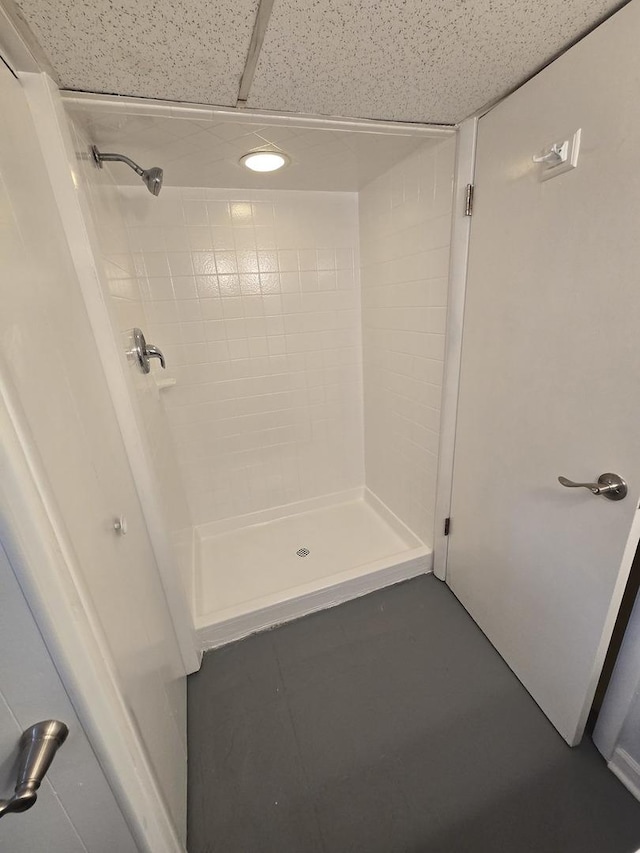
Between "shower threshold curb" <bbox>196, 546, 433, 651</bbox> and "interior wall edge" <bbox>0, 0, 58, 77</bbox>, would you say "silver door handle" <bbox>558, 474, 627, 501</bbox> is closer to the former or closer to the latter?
"shower threshold curb" <bbox>196, 546, 433, 651</bbox>

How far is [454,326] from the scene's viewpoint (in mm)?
1323

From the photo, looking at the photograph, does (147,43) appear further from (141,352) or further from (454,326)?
(454,326)

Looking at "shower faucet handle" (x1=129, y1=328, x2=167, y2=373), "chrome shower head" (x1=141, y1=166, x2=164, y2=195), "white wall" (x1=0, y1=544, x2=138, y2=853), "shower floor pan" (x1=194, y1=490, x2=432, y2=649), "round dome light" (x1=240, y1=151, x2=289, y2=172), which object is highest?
"round dome light" (x1=240, y1=151, x2=289, y2=172)

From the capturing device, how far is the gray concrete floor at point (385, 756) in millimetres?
927

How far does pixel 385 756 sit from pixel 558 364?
1328 mm

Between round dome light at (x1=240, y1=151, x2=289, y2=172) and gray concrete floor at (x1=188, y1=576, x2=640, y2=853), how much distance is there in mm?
2006

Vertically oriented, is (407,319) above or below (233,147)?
below

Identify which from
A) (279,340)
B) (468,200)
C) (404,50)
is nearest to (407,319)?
(468,200)

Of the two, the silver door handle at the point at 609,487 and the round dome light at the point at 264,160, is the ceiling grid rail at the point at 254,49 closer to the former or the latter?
the round dome light at the point at 264,160

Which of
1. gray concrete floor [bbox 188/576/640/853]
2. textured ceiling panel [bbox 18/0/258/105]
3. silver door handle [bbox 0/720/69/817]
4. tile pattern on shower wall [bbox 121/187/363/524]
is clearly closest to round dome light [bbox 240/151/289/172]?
tile pattern on shower wall [bbox 121/187/363/524]

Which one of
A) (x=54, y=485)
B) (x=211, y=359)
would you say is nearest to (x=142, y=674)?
(x=54, y=485)

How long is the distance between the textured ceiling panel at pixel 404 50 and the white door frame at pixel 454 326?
0.14m

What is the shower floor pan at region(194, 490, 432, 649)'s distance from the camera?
152 cm

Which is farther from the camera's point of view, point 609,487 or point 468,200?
point 468,200
